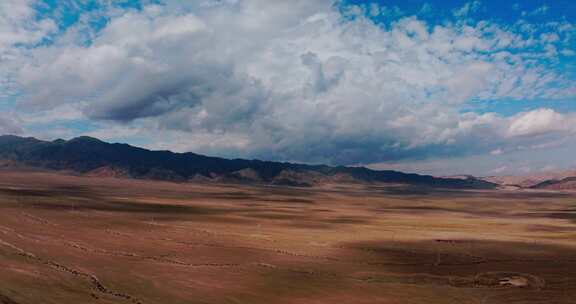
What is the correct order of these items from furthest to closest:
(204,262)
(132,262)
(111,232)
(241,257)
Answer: (111,232) < (241,257) < (204,262) < (132,262)

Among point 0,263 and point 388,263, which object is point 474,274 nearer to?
point 388,263

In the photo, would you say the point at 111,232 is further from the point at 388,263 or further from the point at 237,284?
the point at 388,263

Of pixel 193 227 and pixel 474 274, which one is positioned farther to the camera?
pixel 193 227

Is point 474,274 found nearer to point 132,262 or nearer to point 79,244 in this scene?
point 132,262

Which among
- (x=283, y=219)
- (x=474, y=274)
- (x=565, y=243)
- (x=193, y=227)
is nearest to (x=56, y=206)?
(x=193, y=227)

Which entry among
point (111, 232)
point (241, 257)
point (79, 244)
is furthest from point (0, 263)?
point (111, 232)

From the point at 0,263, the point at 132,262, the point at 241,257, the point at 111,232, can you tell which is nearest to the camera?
the point at 0,263

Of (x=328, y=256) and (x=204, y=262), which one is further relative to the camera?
(x=328, y=256)

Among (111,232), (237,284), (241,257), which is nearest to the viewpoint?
(237,284)

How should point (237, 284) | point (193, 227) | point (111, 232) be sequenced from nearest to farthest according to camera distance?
point (237, 284)
point (111, 232)
point (193, 227)
